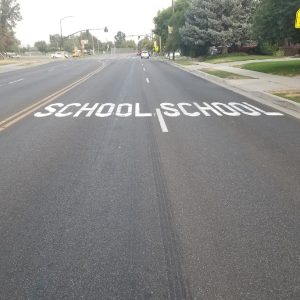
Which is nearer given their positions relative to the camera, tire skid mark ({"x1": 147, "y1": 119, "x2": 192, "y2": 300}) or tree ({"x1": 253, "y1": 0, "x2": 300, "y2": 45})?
tire skid mark ({"x1": 147, "y1": 119, "x2": 192, "y2": 300})

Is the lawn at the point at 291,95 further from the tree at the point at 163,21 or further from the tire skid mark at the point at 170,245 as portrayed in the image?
the tree at the point at 163,21

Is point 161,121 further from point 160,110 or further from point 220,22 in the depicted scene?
point 220,22

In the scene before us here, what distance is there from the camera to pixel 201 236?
15.1 ft

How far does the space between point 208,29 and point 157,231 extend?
4924 cm

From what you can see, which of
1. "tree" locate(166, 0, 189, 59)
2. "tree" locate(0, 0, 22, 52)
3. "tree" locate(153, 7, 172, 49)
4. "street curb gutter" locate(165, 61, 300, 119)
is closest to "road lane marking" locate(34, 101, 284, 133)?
"street curb gutter" locate(165, 61, 300, 119)

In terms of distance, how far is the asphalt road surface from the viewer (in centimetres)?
378

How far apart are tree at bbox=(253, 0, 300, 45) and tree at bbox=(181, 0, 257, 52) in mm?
25320

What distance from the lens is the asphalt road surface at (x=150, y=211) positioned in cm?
378

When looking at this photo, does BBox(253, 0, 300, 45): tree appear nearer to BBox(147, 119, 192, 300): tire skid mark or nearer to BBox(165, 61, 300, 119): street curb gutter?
BBox(165, 61, 300, 119): street curb gutter

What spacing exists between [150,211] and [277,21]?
2095cm

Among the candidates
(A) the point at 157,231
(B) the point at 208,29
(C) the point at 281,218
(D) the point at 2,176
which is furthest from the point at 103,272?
(B) the point at 208,29

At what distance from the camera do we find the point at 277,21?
2358 centimetres

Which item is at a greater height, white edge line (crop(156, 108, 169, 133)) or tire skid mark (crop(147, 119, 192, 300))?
tire skid mark (crop(147, 119, 192, 300))

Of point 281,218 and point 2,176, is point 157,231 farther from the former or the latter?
point 2,176
